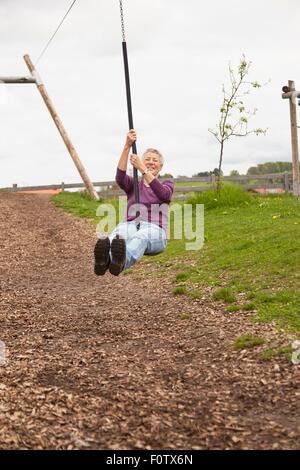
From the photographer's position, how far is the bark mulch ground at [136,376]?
4500mm

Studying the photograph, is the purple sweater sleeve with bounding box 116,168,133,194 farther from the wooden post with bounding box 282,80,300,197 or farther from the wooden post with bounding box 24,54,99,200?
the wooden post with bounding box 24,54,99,200

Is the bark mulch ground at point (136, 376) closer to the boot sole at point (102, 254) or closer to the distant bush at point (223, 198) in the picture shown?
the boot sole at point (102, 254)

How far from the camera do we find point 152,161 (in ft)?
23.4

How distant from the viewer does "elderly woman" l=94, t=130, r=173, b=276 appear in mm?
6305

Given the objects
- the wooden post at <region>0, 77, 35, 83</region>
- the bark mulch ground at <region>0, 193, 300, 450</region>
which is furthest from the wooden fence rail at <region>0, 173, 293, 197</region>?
the bark mulch ground at <region>0, 193, 300, 450</region>

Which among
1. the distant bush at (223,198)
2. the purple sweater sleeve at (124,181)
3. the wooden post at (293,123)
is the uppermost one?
the wooden post at (293,123)

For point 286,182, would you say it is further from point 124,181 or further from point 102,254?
point 102,254

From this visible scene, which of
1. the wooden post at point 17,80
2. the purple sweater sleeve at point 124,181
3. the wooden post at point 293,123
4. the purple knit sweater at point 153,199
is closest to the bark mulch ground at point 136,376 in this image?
the purple knit sweater at point 153,199

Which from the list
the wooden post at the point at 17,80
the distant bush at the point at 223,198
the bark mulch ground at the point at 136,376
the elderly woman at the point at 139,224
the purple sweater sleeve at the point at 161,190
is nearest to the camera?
the bark mulch ground at the point at 136,376

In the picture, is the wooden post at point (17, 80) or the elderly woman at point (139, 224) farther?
the wooden post at point (17, 80)

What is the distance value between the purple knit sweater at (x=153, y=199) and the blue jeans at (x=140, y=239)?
0.09 m

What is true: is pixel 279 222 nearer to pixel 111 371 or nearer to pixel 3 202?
pixel 111 371

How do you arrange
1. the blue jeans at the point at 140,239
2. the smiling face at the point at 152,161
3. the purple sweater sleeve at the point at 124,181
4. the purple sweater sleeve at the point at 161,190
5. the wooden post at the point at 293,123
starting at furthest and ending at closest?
the wooden post at the point at 293,123 → the smiling face at the point at 152,161 → the purple sweater sleeve at the point at 124,181 → the purple sweater sleeve at the point at 161,190 → the blue jeans at the point at 140,239

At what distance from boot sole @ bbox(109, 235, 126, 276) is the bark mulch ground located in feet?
3.02
